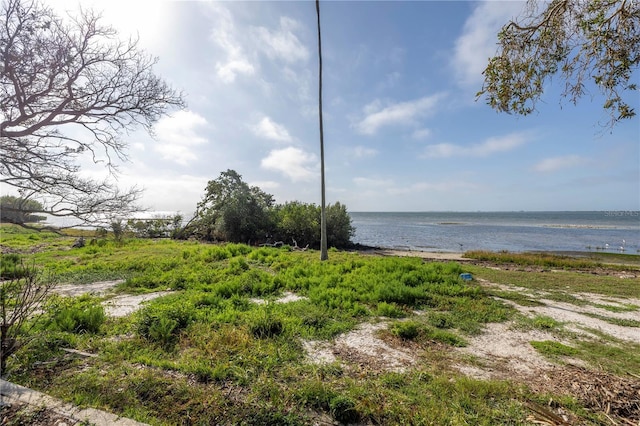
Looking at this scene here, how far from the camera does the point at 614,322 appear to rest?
5.29m

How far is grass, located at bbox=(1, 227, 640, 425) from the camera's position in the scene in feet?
8.67

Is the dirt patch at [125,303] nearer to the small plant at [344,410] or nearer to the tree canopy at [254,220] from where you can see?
the small plant at [344,410]

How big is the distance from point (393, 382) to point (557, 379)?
208cm

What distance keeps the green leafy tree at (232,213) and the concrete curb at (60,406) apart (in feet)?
59.8

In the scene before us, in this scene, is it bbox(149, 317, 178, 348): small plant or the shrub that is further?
the shrub

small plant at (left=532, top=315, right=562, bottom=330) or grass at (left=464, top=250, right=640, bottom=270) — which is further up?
small plant at (left=532, top=315, right=562, bottom=330)

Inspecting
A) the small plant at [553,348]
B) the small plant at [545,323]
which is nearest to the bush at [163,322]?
the small plant at [553,348]

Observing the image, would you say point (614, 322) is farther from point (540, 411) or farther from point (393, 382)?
point (393, 382)

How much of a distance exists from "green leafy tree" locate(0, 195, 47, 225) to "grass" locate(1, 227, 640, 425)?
3.69 m

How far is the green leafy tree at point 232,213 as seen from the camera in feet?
68.3

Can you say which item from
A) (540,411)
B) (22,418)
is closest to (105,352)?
(22,418)

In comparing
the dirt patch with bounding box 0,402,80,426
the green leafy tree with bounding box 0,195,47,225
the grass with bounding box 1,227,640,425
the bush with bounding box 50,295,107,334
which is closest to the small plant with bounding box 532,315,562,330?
the grass with bounding box 1,227,640,425

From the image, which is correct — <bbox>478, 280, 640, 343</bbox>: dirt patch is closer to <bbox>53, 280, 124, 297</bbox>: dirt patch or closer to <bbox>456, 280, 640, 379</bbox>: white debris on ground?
<bbox>456, 280, 640, 379</bbox>: white debris on ground

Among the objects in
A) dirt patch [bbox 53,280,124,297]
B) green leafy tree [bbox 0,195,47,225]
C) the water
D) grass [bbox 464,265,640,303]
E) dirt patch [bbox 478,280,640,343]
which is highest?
green leafy tree [bbox 0,195,47,225]
